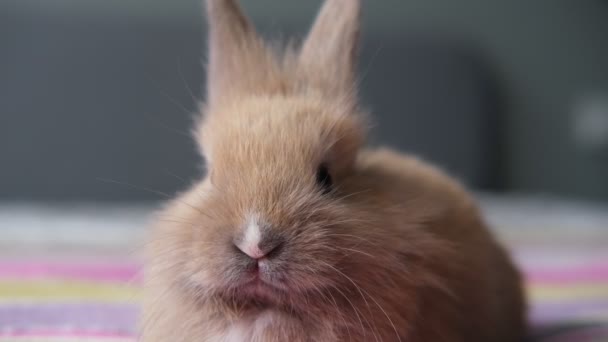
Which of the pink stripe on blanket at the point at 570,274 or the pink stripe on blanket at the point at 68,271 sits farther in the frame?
the pink stripe on blanket at the point at 570,274

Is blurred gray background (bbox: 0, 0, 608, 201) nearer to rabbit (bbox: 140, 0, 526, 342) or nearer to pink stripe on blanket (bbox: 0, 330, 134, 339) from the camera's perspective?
rabbit (bbox: 140, 0, 526, 342)

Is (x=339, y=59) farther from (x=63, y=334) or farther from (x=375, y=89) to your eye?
(x=375, y=89)

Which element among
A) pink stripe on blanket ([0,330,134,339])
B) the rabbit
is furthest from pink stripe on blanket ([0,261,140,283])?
the rabbit

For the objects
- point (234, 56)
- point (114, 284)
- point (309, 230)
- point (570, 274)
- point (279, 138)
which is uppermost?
point (234, 56)

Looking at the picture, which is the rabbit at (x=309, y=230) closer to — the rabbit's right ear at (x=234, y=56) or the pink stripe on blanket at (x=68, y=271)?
the rabbit's right ear at (x=234, y=56)

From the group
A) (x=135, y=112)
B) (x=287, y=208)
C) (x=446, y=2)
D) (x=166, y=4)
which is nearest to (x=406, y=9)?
(x=446, y=2)

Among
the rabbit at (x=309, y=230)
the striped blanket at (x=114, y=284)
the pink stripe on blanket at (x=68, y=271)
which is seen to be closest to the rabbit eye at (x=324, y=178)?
the rabbit at (x=309, y=230)

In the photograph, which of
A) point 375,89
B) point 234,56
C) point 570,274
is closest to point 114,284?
point 234,56
